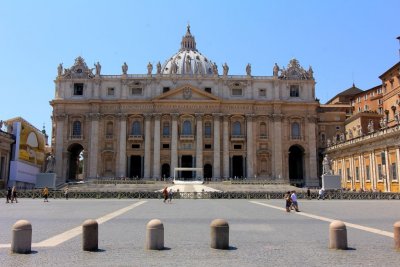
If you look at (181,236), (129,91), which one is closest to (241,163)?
(129,91)

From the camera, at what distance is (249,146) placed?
78250 mm

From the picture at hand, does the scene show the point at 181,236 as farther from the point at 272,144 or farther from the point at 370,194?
the point at 272,144

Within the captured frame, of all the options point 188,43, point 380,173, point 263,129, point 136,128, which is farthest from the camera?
point 188,43

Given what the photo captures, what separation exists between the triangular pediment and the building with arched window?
18cm

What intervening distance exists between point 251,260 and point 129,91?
72883 mm

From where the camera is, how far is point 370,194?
4294 cm

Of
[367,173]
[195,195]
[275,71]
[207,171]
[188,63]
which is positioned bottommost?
[195,195]

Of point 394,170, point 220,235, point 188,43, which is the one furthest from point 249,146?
point 220,235

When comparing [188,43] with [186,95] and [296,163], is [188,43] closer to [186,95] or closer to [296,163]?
[186,95]

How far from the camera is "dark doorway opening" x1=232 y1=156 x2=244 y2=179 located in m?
81.1

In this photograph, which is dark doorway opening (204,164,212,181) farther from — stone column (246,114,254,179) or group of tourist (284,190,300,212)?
group of tourist (284,190,300,212)

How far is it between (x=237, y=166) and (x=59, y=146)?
32.9 m

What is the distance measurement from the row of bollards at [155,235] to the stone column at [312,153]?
6852 centimetres

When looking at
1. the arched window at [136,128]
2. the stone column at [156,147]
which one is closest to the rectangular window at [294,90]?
the stone column at [156,147]
